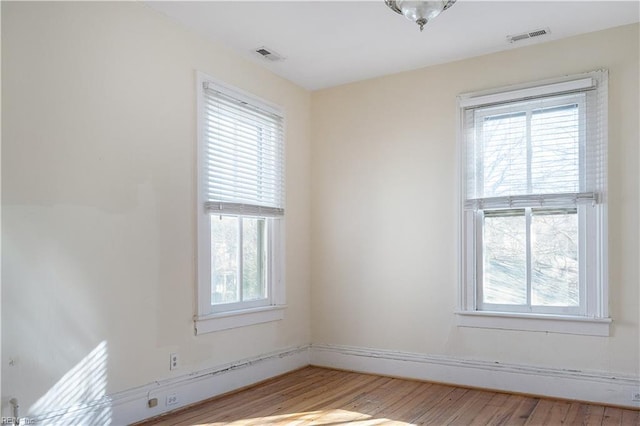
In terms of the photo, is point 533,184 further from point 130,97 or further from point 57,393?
point 57,393

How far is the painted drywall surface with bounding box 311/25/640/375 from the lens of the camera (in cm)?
374

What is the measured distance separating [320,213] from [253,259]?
3.27 ft

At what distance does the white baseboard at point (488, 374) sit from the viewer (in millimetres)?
3719

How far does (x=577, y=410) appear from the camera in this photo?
3.62 metres

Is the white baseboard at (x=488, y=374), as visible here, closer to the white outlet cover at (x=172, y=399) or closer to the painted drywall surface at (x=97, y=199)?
the painted drywall surface at (x=97, y=199)

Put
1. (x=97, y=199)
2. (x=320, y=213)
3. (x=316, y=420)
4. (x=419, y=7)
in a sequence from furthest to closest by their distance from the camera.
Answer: (x=320, y=213), (x=316, y=420), (x=97, y=199), (x=419, y=7)

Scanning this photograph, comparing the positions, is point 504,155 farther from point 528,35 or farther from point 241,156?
point 241,156

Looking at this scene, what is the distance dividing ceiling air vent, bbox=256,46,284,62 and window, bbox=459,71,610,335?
1661mm

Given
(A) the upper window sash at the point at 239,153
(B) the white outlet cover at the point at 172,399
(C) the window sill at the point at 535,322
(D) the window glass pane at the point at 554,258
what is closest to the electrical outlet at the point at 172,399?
(B) the white outlet cover at the point at 172,399

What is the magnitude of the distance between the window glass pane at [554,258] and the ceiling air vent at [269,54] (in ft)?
8.28

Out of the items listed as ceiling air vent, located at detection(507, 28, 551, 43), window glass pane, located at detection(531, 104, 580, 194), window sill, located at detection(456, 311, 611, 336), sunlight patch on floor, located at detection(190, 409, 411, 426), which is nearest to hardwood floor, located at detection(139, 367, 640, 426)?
sunlight patch on floor, located at detection(190, 409, 411, 426)

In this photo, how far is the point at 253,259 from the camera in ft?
14.8

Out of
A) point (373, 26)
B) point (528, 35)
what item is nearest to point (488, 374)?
point (528, 35)

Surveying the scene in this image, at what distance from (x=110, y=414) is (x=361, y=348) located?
240cm
